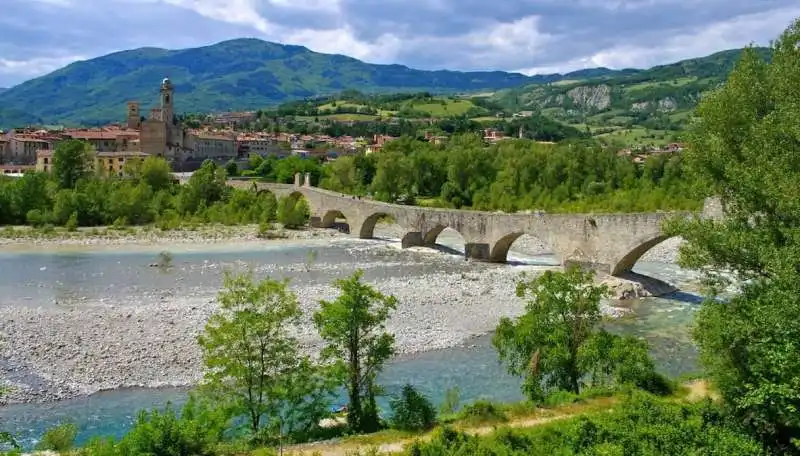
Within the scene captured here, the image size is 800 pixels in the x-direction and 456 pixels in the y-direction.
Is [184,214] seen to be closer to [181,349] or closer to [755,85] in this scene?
[181,349]

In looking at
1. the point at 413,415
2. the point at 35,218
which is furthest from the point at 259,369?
the point at 35,218

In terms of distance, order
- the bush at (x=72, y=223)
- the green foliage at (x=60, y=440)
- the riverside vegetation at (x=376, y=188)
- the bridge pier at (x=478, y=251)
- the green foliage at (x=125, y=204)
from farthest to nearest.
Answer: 1. the riverside vegetation at (x=376, y=188)
2. the green foliage at (x=125, y=204)
3. the bush at (x=72, y=223)
4. the bridge pier at (x=478, y=251)
5. the green foliage at (x=60, y=440)

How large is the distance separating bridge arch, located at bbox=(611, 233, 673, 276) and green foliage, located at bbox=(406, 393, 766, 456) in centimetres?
2183

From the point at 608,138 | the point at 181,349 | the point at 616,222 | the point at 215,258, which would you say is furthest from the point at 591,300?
the point at 608,138

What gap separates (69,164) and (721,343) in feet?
232

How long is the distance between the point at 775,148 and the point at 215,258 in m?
37.0

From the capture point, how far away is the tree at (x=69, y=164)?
6951cm

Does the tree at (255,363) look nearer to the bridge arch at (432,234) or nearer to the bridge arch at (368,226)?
the bridge arch at (432,234)

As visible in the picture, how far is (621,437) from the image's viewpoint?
11.2 m

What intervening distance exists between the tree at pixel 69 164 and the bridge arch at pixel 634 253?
180 ft

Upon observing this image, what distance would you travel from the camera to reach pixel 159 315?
87.7 feet

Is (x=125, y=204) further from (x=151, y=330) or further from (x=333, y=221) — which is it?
(x=151, y=330)

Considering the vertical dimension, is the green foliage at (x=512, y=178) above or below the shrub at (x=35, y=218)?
above

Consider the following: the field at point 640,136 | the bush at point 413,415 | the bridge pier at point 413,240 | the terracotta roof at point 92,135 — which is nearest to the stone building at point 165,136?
the terracotta roof at point 92,135
